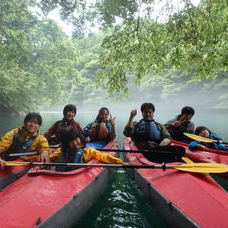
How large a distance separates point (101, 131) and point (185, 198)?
12.6 ft

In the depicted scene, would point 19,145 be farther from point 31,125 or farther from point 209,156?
point 209,156

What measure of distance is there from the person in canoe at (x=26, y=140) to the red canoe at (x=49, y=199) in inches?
39.3

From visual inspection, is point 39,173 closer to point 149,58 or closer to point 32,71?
point 149,58

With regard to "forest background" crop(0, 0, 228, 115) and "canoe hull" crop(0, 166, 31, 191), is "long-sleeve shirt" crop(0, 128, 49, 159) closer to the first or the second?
"canoe hull" crop(0, 166, 31, 191)

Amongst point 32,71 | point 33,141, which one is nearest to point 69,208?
point 33,141

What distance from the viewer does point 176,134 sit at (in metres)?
7.00

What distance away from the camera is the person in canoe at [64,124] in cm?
589

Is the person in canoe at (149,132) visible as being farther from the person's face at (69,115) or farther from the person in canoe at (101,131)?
the person's face at (69,115)

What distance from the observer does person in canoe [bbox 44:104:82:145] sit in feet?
19.3

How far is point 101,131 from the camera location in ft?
20.8

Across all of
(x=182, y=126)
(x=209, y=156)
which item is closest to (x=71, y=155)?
(x=209, y=156)

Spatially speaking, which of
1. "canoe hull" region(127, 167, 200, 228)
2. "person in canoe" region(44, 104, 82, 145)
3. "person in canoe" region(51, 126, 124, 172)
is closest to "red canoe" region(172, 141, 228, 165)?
"canoe hull" region(127, 167, 200, 228)

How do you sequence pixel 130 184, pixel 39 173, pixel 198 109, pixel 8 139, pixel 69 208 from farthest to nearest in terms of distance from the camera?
pixel 198 109 < pixel 130 184 < pixel 8 139 < pixel 39 173 < pixel 69 208

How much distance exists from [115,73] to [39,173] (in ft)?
14.3
